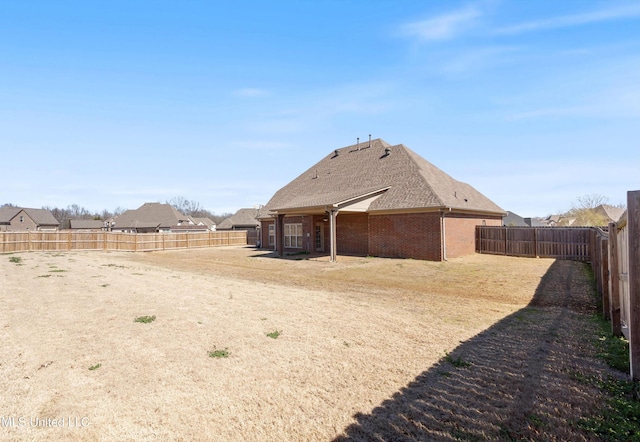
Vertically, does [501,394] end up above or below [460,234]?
below

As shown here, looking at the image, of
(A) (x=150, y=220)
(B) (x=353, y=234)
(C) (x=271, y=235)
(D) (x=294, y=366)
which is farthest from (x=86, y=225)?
(D) (x=294, y=366)

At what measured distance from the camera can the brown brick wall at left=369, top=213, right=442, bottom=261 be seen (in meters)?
18.7

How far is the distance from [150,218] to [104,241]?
27899 millimetres

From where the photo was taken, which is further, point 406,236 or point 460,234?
point 460,234

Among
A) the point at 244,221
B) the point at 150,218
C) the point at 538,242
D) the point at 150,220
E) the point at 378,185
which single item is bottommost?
the point at 538,242

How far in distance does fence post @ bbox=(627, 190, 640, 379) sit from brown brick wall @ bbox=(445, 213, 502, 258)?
15139 millimetres

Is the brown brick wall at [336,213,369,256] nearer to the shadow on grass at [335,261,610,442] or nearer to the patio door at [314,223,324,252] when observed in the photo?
the patio door at [314,223,324,252]

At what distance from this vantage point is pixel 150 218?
189 ft

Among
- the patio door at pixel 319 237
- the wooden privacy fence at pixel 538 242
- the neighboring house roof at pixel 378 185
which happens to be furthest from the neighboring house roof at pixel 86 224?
the wooden privacy fence at pixel 538 242

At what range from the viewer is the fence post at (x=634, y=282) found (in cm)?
405

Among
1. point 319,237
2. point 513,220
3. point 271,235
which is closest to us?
point 319,237

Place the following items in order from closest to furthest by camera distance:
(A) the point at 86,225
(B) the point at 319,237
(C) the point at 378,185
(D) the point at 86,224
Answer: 1. (C) the point at 378,185
2. (B) the point at 319,237
3. (A) the point at 86,225
4. (D) the point at 86,224

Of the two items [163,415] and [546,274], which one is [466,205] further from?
[163,415]

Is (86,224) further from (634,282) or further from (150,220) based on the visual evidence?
(634,282)
